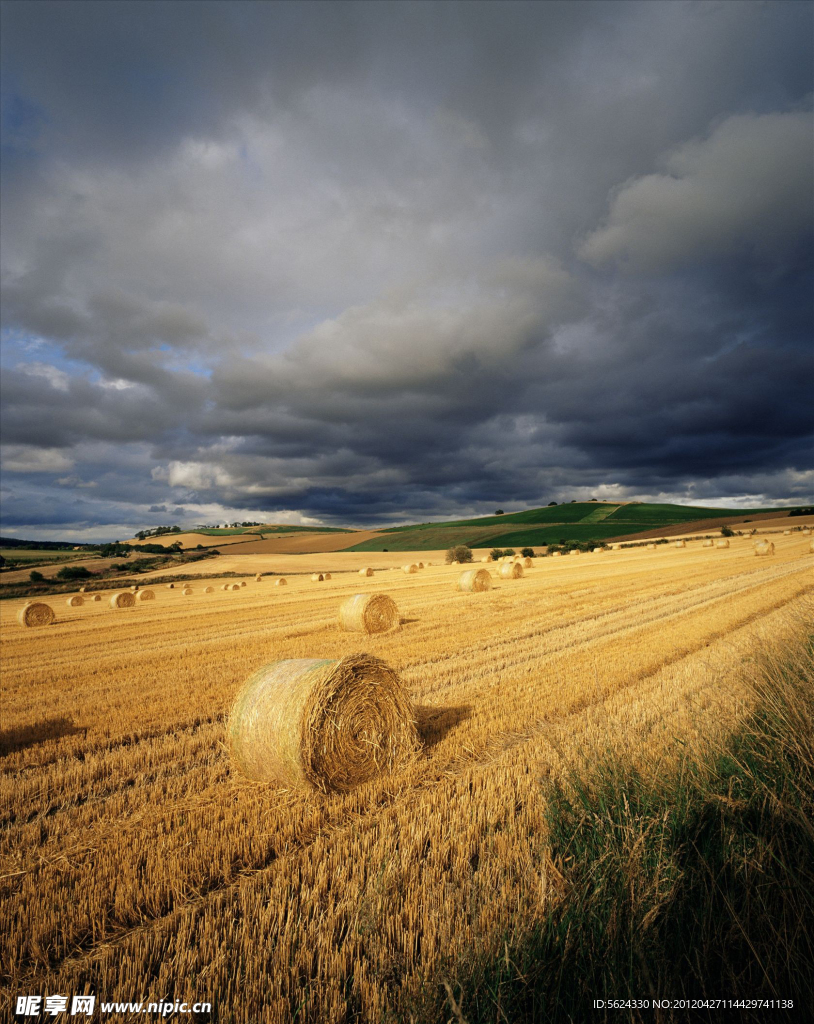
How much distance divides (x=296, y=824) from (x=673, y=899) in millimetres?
3371

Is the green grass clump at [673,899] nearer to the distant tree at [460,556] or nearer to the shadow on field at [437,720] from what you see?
the shadow on field at [437,720]

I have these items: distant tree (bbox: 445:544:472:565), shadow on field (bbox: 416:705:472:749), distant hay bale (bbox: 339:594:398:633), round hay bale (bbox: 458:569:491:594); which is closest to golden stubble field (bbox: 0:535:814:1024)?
shadow on field (bbox: 416:705:472:749)

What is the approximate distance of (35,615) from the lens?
70.8ft

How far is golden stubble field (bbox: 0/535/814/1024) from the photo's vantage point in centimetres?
305

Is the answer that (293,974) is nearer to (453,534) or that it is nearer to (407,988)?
(407,988)

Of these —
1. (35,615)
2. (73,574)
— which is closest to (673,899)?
(35,615)

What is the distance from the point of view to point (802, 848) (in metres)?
3.12

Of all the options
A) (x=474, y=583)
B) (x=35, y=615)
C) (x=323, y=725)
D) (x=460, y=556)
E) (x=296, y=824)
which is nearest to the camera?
(x=296, y=824)

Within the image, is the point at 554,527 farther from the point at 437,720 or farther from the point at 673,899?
the point at 673,899

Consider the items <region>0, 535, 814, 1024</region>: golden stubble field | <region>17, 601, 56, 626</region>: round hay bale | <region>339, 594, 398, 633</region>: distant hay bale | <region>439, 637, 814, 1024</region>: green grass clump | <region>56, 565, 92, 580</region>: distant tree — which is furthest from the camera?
<region>56, 565, 92, 580</region>: distant tree

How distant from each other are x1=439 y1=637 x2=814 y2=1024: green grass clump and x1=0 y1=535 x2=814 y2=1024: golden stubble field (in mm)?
240

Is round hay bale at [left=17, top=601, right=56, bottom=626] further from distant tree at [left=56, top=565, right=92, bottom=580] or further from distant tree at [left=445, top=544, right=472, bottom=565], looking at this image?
distant tree at [left=445, top=544, right=472, bottom=565]

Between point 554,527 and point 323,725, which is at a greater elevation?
point 554,527

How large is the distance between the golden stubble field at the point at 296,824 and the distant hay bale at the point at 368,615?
219cm
